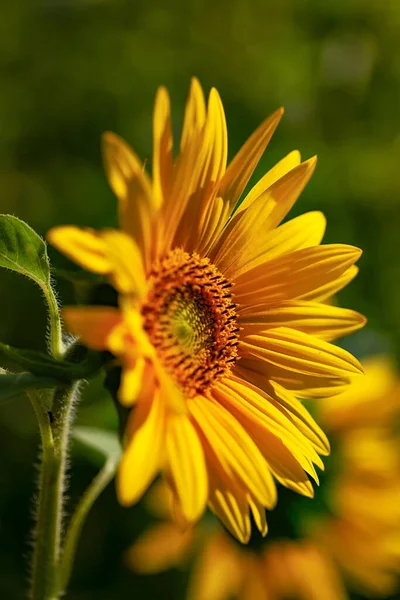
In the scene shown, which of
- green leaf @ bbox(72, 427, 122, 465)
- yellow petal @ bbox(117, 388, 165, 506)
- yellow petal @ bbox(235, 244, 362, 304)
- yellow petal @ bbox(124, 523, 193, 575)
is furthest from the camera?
yellow petal @ bbox(124, 523, 193, 575)

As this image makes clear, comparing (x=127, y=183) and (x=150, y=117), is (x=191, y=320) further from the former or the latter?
(x=150, y=117)

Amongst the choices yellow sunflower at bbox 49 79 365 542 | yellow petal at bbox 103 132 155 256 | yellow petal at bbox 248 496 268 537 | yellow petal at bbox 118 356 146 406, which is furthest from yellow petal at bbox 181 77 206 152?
yellow petal at bbox 248 496 268 537

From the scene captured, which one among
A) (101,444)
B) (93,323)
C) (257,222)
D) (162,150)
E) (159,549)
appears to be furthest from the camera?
(159,549)

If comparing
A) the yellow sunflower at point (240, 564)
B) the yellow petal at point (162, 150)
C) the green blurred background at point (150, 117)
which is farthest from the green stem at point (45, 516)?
the green blurred background at point (150, 117)

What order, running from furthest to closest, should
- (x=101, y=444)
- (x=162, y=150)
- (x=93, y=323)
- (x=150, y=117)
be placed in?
(x=150, y=117) < (x=101, y=444) < (x=162, y=150) < (x=93, y=323)

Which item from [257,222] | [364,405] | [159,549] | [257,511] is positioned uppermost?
[257,222]

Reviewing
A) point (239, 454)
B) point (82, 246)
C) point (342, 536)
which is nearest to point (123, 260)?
point (82, 246)

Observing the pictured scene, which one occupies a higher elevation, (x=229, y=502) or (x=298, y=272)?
(x=298, y=272)

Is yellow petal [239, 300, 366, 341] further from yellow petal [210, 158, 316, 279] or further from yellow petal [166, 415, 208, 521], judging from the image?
yellow petal [166, 415, 208, 521]

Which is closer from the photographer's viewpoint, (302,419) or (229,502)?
(229,502)
